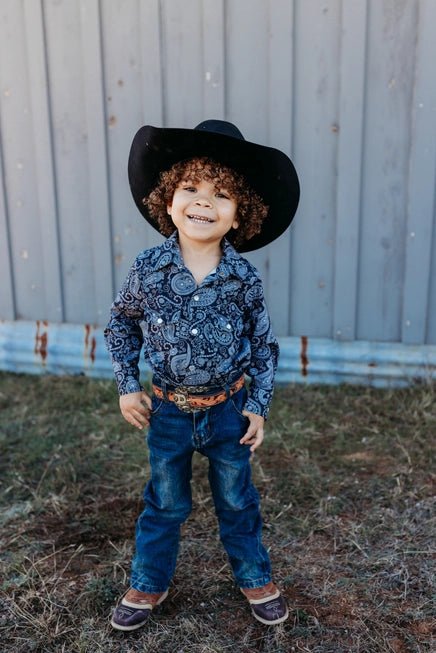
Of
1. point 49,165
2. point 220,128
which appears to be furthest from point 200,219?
point 49,165

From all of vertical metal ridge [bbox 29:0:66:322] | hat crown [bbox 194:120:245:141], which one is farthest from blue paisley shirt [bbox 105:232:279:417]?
vertical metal ridge [bbox 29:0:66:322]

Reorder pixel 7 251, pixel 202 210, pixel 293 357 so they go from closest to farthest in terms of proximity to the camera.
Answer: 1. pixel 202 210
2. pixel 293 357
3. pixel 7 251

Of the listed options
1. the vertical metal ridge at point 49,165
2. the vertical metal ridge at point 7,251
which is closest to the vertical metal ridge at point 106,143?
the vertical metal ridge at point 49,165

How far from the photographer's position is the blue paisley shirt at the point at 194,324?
78.6 inches

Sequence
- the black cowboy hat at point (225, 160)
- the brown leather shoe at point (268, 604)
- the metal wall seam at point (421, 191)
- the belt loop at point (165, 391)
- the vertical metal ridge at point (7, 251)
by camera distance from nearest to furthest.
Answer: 1. the black cowboy hat at point (225, 160)
2. the belt loop at point (165, 391)
3. the brown leather shoe at point (268, 604)
4. the metal wall seam at point (421, 191)
5. the vertical metal ridge at point (7, 251)

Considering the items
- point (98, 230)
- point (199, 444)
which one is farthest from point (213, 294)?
point (98, 230)

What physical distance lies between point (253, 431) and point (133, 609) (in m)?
0.70

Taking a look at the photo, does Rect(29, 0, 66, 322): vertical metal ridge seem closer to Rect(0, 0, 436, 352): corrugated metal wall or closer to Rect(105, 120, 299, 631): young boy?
Rect(0, 0, 436, 352): corrugated metal wall

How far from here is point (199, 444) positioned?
2.06 m

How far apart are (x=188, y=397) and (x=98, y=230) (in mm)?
2377

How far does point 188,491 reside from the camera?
7.20 ft

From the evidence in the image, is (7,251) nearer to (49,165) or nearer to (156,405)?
(49,165)

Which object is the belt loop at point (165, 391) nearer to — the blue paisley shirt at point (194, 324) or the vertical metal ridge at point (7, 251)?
the blue paisley shirt at point (194, 324)

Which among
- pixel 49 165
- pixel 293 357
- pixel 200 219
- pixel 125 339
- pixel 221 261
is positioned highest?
pixel 49 165
